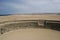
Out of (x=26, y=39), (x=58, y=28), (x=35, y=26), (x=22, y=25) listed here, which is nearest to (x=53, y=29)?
(x=58, y=28)

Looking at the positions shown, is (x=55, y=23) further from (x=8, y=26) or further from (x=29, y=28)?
(x=8, y=26)

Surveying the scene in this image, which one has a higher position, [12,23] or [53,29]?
[12,23]

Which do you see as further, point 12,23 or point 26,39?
point 12,23

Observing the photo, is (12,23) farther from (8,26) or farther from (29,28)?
(29,28)

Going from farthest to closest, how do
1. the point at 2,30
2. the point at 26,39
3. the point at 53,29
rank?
the point at 53,29 < the point at 2,30 < the point at 26,39

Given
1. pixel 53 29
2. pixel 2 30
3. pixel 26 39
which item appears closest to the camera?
pixel 26 39

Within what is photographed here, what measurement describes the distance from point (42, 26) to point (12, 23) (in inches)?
58.1

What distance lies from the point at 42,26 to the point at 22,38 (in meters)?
1.89

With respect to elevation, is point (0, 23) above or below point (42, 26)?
→ above

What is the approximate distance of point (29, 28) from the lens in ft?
19.5

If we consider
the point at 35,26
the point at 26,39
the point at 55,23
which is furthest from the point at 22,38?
the point at 55,23

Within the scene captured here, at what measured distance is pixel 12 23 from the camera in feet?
19.3

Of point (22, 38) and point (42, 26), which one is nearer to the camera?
point (22, 38)

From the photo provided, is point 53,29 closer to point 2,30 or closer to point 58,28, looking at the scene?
point 58,28
